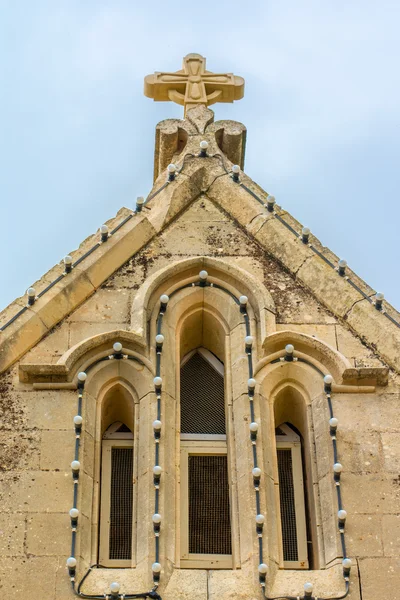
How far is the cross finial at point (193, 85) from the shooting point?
20953 mm

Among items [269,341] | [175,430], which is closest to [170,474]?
[175,430]

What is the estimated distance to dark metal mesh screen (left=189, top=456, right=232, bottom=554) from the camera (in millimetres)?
16406

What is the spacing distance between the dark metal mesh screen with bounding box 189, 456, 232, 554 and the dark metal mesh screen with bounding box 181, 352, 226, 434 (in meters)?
0.44

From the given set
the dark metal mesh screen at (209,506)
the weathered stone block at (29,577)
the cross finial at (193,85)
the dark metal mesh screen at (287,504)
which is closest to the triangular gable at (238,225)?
the cross finial at (193,85)

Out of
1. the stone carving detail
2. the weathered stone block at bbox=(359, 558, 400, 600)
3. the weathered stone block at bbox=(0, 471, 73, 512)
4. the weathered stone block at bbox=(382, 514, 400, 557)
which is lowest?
the weathered stone block at bbox=(359, 558, 400, 600)

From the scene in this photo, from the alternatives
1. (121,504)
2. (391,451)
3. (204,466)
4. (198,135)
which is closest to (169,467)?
(121,504)

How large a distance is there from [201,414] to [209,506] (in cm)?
120

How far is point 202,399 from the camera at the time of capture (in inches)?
693

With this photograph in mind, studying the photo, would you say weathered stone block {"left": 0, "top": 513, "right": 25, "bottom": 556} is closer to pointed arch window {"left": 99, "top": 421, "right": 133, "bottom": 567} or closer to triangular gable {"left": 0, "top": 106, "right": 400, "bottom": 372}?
pointed arch window {"left": 99, "top": 421, "right": 133, "bottom": 567}

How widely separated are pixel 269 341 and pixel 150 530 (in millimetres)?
2601

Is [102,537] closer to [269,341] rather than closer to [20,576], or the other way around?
[20,576]

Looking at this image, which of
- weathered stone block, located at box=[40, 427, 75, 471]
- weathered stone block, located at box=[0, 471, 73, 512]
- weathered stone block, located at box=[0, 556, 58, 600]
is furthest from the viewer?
weathered stone block, located at box=[40, 427, 75, 471]

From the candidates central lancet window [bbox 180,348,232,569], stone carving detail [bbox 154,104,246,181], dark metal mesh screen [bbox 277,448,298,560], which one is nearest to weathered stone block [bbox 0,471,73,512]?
central lancet window [bbox 180,348,232,569]

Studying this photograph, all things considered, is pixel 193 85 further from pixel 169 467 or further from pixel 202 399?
pixel 169 467
